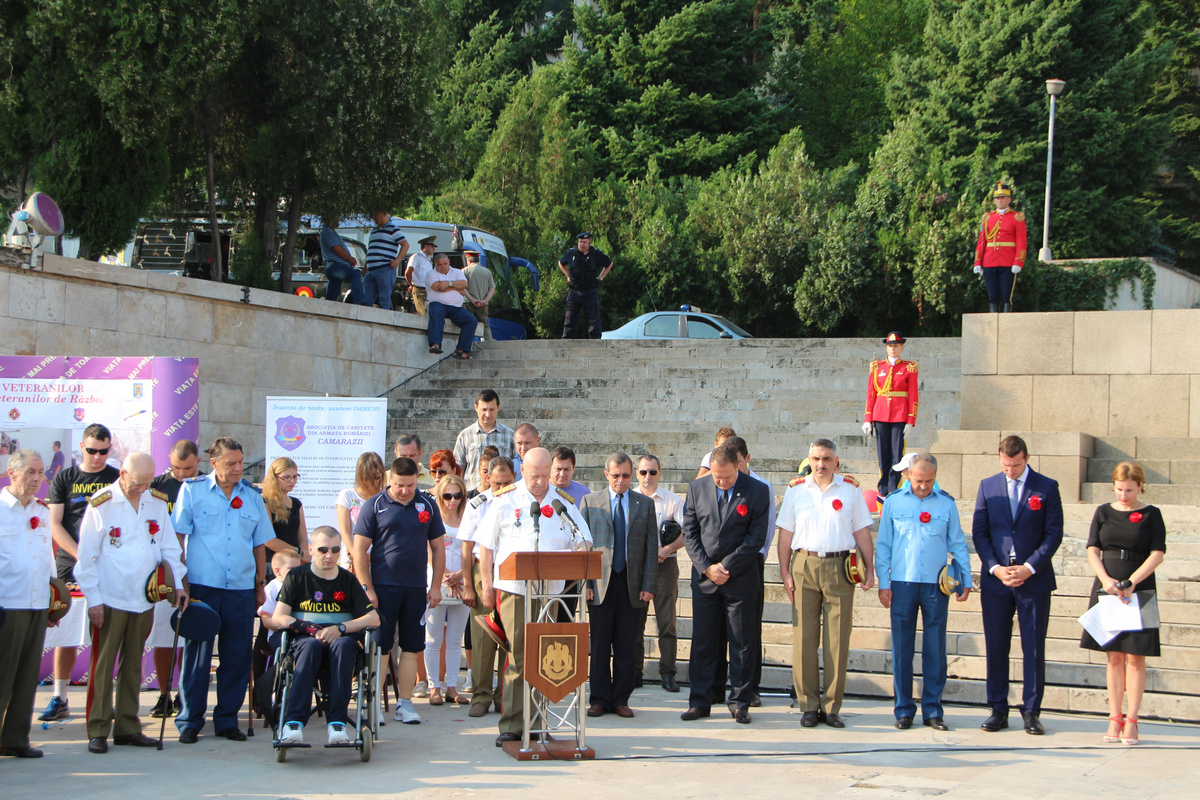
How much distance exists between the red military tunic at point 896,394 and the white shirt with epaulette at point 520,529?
510 centimetres

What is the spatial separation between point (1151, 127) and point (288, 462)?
2557 cm

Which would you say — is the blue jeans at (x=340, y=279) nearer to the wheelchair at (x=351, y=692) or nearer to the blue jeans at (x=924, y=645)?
the wheelchair at (x=351, y=692)

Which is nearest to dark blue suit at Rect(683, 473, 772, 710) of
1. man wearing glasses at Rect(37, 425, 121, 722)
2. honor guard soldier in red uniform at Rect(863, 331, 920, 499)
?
man wearing glasses at Rect(37, 425, 121, 722)

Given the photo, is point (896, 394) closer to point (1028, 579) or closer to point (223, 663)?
point (1028, 579)

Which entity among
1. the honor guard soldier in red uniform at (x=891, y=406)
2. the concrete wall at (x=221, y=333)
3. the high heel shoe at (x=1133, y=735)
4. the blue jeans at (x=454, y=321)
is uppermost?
the blue jeans at (x=454, y=321)

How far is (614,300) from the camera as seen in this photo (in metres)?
27.2

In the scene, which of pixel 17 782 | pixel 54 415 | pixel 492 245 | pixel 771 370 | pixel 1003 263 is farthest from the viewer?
pixel 492 245

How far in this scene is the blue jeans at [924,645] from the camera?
22.9ft

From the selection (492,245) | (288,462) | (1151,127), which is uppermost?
(1151,127)

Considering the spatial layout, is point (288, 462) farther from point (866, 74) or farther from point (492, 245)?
point (866, 74)

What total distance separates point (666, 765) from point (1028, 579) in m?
2.64

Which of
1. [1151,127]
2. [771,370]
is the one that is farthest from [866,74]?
[771,370]

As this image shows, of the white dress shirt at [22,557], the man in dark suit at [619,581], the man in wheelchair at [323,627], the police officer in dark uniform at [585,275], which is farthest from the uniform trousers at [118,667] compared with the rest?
the police officer in dark uniform at [585,275]

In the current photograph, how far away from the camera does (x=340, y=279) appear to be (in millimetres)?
16844
